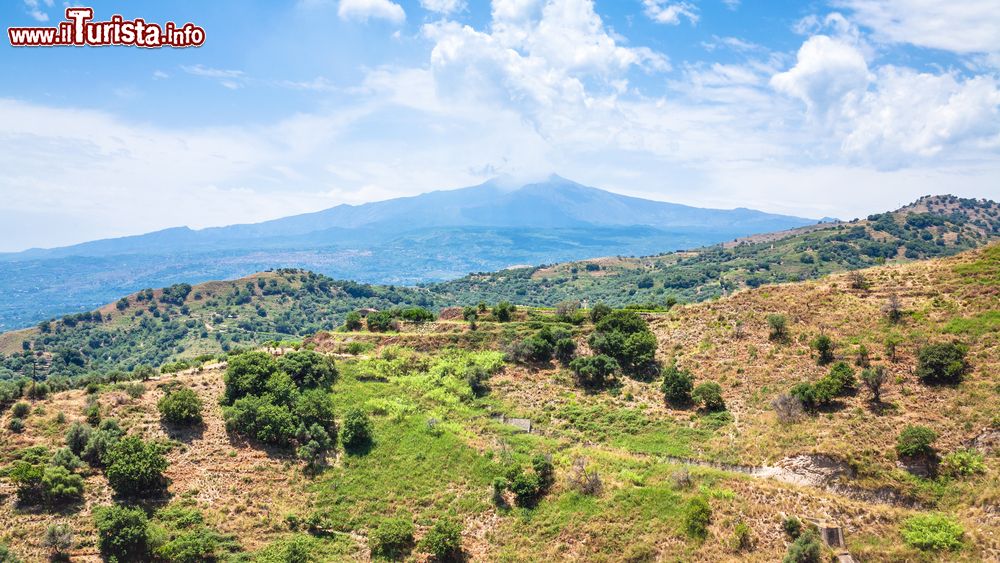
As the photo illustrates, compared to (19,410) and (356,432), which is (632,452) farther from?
(19,410)

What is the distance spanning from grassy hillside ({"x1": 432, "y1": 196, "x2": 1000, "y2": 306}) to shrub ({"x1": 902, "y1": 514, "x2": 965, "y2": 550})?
319 ft

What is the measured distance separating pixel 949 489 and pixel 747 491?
9.93 meters

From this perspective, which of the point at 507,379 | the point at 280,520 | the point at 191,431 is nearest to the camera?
the point at 280,520

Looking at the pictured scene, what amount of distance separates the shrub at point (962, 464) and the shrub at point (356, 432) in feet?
116

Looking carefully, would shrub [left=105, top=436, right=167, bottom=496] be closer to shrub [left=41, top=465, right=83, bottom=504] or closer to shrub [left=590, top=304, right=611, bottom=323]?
shrub [left=41, top=465, right=83, bottom=504]

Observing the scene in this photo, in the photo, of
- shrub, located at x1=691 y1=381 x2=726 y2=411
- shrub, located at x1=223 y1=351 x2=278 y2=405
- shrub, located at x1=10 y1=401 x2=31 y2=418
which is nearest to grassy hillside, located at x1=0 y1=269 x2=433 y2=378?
shrub, located at x1=10 y1=401 x2=31 y2=418

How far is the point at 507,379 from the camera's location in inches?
1949

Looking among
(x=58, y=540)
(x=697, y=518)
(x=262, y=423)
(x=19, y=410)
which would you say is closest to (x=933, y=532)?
(x=697, y=518)

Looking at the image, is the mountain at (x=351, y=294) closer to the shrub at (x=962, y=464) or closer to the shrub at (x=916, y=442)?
the shrub at (x=916, y=442)

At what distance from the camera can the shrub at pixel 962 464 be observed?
95.5 feet

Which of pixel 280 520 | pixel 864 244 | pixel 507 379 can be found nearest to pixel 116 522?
pixel 280 520

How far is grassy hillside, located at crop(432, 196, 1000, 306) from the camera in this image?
140375 millimetres

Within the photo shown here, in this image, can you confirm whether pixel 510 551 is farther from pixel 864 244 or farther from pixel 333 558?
pixel 864 244

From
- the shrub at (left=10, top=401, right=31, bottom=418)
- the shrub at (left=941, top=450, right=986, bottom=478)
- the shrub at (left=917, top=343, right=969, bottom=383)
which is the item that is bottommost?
the shrub at (left=941, top=450, right=986, bottom=478)
